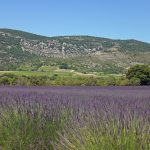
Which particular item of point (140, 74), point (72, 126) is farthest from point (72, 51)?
point (72, 126)

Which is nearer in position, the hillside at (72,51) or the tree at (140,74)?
the tree at (140,74)

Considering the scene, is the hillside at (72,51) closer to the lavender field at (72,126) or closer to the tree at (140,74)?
the tree at (140,74)

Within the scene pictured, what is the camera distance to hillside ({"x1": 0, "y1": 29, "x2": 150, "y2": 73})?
130125 mm

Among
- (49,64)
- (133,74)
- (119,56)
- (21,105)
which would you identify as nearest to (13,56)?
(49,64)

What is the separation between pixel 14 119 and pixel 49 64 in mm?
116129

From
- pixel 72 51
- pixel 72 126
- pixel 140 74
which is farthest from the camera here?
pixel 72 51

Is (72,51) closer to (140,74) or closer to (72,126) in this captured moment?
(140,74)

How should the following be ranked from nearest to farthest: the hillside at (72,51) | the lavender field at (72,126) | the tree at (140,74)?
1. the lavender field at (72,126)
2. the tree at (140,74)
3. the hillside at (72,51)

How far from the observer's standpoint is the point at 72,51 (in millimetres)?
163875

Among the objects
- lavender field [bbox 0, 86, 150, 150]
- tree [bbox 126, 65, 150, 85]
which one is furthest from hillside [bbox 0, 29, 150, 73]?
lavender field [bbox 0, 86, 150, 150]

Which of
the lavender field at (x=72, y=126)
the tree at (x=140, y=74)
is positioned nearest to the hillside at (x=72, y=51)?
the tree at (x=140, y=74)

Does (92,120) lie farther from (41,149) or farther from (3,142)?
(3,142)

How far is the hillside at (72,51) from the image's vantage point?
130m

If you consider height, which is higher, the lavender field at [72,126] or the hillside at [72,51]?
the lavender field at [72,126]
